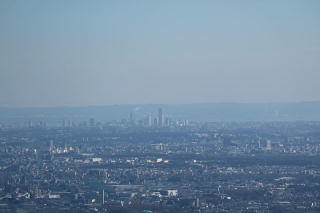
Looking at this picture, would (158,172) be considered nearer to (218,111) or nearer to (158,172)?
(158,172)

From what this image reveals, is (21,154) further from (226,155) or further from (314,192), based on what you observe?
(314,192)

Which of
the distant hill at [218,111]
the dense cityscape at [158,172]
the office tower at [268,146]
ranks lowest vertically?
the dense cityscape at [158,172]

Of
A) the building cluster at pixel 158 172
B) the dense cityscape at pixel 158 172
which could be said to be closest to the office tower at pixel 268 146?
the dense cityscape at pixel 158 172

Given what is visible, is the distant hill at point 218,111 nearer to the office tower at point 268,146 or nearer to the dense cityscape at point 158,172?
the dense cityscape at point 158,172

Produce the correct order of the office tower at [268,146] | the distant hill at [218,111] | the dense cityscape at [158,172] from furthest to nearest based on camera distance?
the distant hill at [218,111]
the office tower at [268,146]
the dense cityscape at [158,172]

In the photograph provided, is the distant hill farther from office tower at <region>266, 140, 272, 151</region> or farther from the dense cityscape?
office tower at <region>266, 140, 272, 151</region>

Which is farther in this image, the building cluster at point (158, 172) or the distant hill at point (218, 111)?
the distant hill at point (218, 111)

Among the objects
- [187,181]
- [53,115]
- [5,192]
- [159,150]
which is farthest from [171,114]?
[5,192]

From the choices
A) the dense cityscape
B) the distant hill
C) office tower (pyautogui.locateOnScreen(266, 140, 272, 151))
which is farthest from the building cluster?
the distant hill
